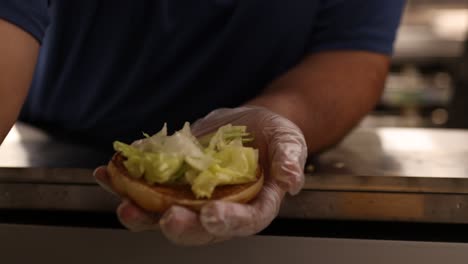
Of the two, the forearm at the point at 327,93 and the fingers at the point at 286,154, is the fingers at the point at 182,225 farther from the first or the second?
the forearm at the point at 327,93

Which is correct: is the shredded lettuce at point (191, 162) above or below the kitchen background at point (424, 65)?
above

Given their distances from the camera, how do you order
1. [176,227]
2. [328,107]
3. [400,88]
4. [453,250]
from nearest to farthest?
[176,227] < [453,250] < [328,107] < [400,88]

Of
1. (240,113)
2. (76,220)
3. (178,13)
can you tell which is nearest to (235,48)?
(178,13)

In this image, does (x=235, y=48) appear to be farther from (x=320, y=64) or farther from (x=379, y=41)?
(x=379, y=41)

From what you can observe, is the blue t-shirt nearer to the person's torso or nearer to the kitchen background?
the person's torso

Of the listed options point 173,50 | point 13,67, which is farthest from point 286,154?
point 173,50

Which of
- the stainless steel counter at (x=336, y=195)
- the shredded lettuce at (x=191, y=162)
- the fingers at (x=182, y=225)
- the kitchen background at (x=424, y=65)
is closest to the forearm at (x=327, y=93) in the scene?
the stainless steel counter at (x=336, y=195)
